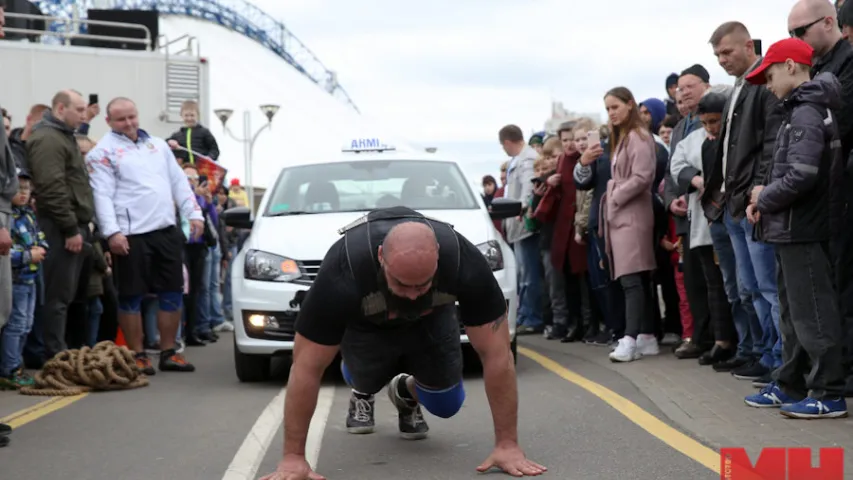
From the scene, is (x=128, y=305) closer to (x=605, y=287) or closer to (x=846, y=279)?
(x=605, y=287)

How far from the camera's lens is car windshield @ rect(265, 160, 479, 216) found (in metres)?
10.1

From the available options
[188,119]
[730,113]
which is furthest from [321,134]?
[730,113]

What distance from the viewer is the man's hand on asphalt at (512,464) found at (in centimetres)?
550

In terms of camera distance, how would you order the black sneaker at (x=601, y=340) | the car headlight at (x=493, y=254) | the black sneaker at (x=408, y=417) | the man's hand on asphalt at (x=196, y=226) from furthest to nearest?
the black sneaker at (x=601, y=340) → the man's hand on asphalt at (x=196, y=226) → the car headlight at (x=493, y=254) → the black sneaker at (x=408, y=417)

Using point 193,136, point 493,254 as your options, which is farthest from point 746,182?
point 193,136

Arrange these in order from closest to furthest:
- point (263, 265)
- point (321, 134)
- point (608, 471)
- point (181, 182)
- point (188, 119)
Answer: point (608, 471)
point (263, 265)
point (181, 182)
point (188, 119)
point (321, 134)

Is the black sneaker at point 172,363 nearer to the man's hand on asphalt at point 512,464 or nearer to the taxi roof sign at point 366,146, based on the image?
the taxi roof sign at point 366,146

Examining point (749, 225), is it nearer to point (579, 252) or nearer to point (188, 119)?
point (579, 252)

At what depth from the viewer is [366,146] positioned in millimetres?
11367

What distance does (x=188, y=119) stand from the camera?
16969 millimetres

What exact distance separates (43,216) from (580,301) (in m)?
5.21

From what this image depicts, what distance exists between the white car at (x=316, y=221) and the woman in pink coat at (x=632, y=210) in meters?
0.92

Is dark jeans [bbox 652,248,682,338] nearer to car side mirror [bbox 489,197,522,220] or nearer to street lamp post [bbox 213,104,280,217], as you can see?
car side mirror [bbox 489,197,522,220]

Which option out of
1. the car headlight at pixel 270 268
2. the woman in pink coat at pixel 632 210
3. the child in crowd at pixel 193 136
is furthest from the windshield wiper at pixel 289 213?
the child in crowd at pixel 193 136
